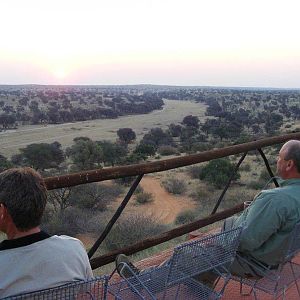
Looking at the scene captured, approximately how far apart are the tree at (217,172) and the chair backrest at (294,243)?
16.2 metres

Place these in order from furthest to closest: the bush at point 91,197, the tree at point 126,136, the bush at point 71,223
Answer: the tree at point 126,136 < the bush at point 91,197 < the bush at point 71,223

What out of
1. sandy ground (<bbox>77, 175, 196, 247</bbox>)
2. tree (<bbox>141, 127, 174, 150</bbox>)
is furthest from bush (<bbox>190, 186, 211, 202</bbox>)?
tree (<bbox>141, 127, 174, 150</bbox>)

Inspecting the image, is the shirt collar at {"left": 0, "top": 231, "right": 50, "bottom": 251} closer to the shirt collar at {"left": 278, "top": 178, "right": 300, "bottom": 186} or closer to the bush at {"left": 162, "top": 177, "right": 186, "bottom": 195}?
the shirt collar at {"left": 278, "top": 178, "right": 300, "bottom": 186}

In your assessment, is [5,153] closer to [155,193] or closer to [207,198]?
[155,193]

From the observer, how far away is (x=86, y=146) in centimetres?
2758

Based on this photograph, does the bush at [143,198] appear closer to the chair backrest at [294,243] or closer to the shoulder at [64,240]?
the chair backrest at [294,243]

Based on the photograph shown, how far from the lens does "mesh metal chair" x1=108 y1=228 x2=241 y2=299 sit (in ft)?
8.20

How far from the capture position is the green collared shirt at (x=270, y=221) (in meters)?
3.22

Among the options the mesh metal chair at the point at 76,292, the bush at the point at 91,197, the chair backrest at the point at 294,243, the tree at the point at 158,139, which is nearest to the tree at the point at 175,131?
the tree at the point at 158,139

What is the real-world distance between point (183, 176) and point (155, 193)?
4076 millimetres

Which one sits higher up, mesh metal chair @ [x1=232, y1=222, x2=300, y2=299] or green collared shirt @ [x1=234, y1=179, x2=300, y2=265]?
green collared shirt @ [x1=234, y1=179, x2=300, y2=265]

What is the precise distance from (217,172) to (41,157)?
1034 cm

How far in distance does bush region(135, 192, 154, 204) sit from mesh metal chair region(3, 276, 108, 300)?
51.1 feet

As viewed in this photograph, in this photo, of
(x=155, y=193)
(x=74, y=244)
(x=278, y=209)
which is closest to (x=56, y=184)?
(x=74, y=244)
